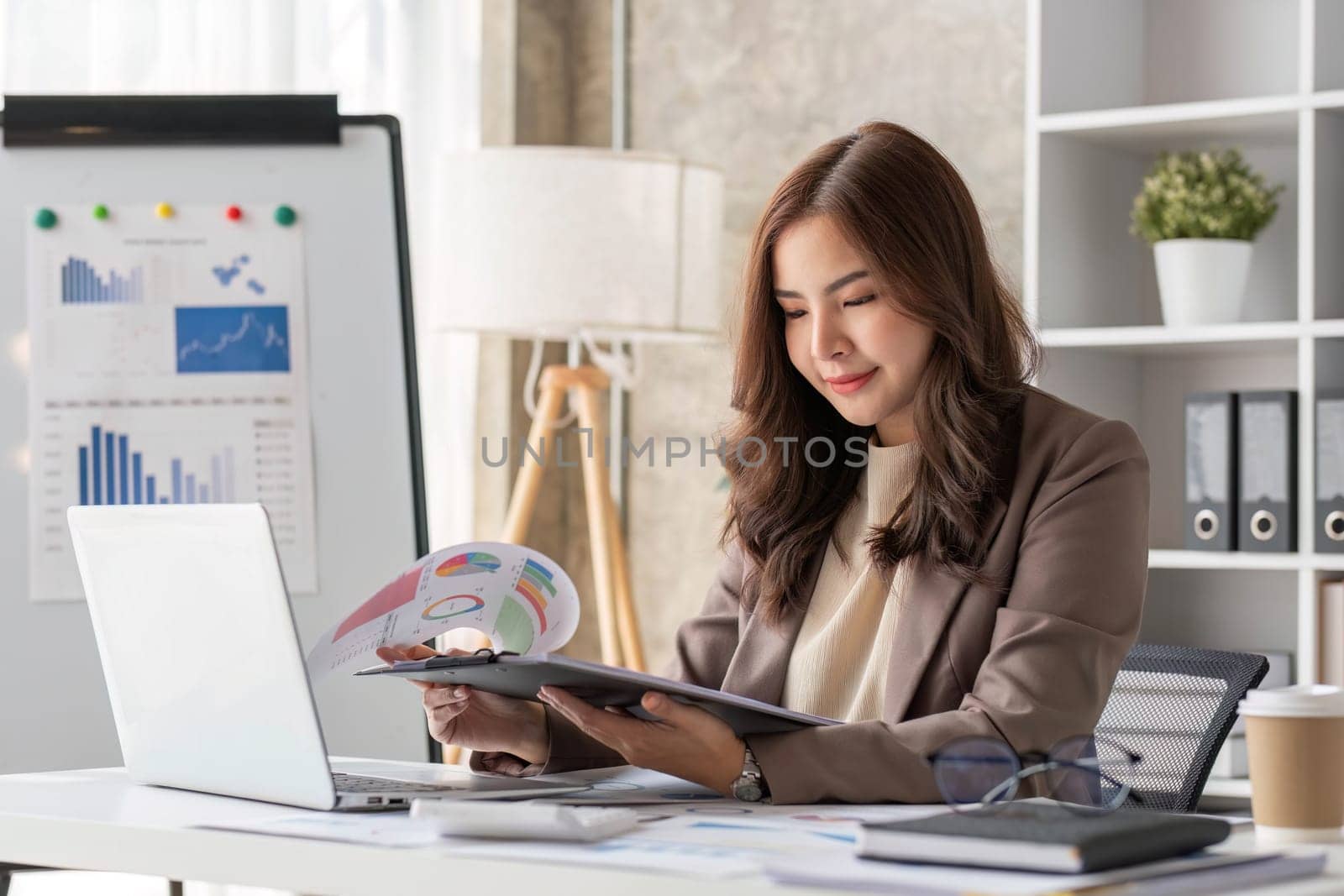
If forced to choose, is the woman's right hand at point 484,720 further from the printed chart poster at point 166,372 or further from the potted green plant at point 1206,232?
the potted green plant at point 1206,232

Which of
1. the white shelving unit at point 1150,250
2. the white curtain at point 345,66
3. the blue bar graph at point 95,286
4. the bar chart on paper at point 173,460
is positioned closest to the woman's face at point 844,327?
the bar chart on paper at point 173,460

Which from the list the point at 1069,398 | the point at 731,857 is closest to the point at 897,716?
the point at 731,857

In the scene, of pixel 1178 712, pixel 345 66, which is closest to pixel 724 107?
pixel 345 66

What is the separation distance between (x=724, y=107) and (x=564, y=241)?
3.50 feet

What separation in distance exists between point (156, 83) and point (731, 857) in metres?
2.40

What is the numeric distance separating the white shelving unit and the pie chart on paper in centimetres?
168

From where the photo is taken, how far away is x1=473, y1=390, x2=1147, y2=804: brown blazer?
51.6 inches

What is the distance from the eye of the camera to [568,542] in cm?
392

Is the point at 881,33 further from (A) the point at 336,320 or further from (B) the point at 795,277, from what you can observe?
(B) the point at 795,277

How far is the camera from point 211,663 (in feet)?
4.18

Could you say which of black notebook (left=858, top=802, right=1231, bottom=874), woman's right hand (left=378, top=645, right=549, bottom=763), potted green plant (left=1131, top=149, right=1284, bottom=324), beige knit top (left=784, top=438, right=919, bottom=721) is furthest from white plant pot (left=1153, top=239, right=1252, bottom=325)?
black notebook (left=858, top=802, right=1231, bottom=874)

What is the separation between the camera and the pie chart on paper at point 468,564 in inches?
53.7

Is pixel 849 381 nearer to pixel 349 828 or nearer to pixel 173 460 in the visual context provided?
pixel 349 828

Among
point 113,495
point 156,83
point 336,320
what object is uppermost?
point 156,83
